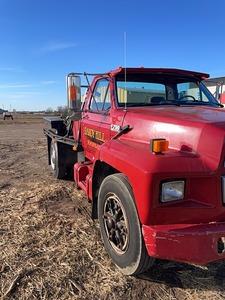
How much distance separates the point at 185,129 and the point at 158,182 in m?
0.76

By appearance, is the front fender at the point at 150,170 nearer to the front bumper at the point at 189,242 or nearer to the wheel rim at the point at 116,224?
the front bumper at the point at 189,242

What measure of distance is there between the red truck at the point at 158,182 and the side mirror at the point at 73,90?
0.05ft

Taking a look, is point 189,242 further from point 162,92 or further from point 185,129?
point 162,92

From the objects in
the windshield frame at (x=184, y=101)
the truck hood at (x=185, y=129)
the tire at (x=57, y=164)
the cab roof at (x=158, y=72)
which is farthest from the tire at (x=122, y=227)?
the tire at (x=57, y=164)

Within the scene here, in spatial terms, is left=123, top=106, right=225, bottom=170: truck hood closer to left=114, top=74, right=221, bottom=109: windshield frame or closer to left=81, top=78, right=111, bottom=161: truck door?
left=114, top=74, right=221, bottom=109: windshield frame

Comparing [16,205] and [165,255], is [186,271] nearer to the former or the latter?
[165,255]

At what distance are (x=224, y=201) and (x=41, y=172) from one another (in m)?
6.69

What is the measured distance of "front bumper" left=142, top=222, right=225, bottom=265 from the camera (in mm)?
3262

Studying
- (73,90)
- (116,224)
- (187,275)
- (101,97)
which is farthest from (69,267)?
(101,97)

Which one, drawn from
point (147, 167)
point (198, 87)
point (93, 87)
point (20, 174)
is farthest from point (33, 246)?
point (20, 174)

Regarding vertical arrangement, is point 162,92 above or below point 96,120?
above

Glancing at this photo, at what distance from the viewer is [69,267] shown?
413 cm

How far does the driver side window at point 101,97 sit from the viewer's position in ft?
18.9

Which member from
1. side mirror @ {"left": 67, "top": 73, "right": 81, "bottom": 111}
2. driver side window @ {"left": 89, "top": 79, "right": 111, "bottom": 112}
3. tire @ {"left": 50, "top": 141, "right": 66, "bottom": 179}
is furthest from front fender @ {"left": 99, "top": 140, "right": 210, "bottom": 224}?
tire @ {"left": 50, "top": 141, "right": 66, "bottom": 179}
